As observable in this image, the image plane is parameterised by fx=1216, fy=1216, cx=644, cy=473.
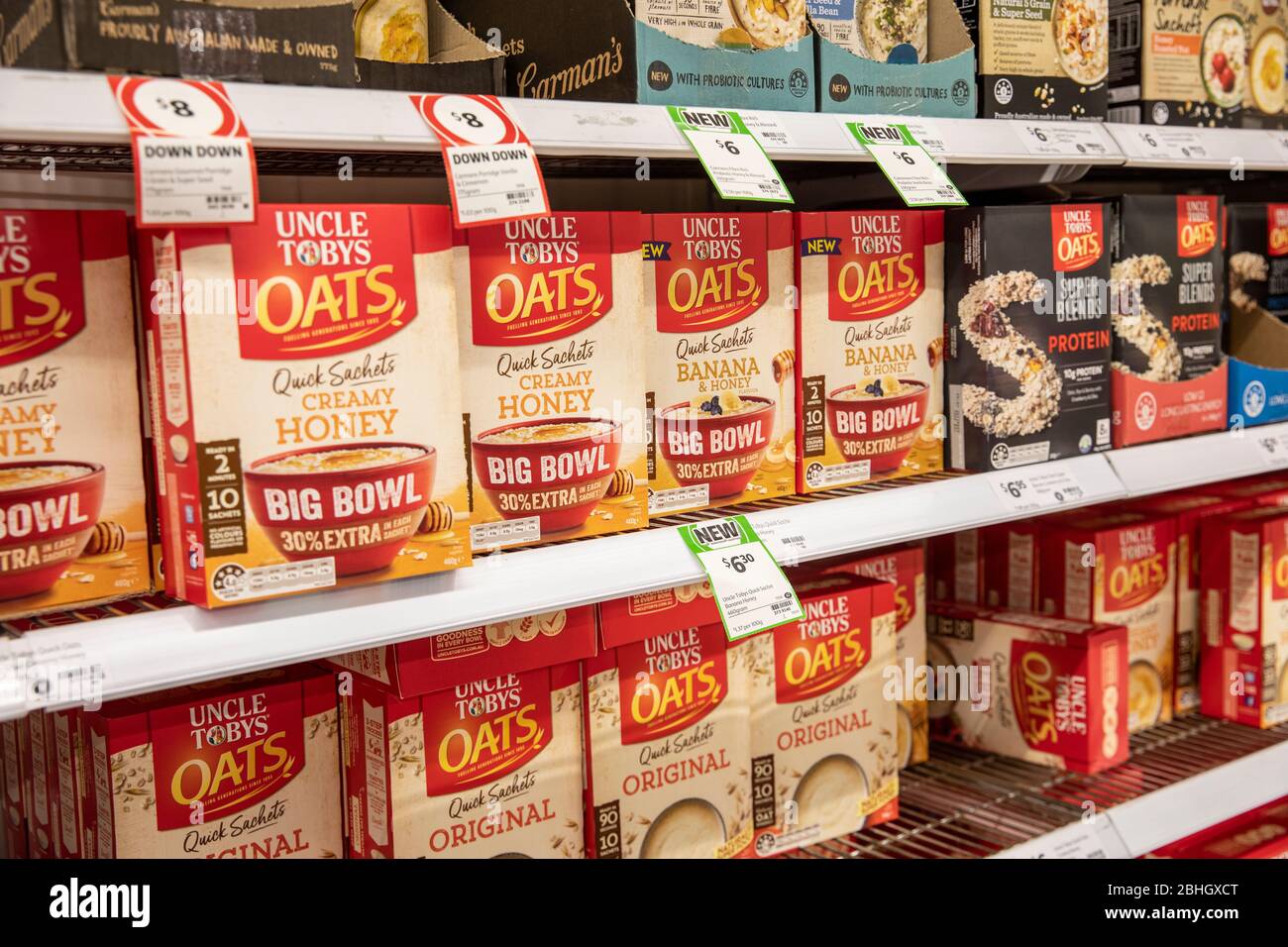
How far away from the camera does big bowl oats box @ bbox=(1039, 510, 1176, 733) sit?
6.65 ft

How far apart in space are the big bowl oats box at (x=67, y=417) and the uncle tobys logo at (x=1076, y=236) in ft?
4.03

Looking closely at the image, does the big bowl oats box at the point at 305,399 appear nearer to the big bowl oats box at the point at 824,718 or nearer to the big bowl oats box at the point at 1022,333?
the big bowl oats box at the point at 824,718

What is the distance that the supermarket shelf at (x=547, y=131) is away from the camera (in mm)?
932

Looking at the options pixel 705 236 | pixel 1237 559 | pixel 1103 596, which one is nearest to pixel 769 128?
pixel 705 236

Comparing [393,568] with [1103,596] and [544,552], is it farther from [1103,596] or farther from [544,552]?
[1103,596]

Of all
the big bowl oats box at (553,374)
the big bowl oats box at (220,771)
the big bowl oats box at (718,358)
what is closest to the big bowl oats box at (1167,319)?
the big bowl oats box at (718,358)

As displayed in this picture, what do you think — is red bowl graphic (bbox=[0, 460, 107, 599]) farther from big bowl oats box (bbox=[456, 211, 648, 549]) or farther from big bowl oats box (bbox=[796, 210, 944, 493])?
big bowl oats box (bbox=[796, 210, 944, 493])

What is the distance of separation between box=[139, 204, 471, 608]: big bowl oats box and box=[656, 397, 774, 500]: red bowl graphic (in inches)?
14.1

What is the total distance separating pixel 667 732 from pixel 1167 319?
3.31 ft

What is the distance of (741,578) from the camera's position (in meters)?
1.35

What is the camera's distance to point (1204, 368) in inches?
75.2
